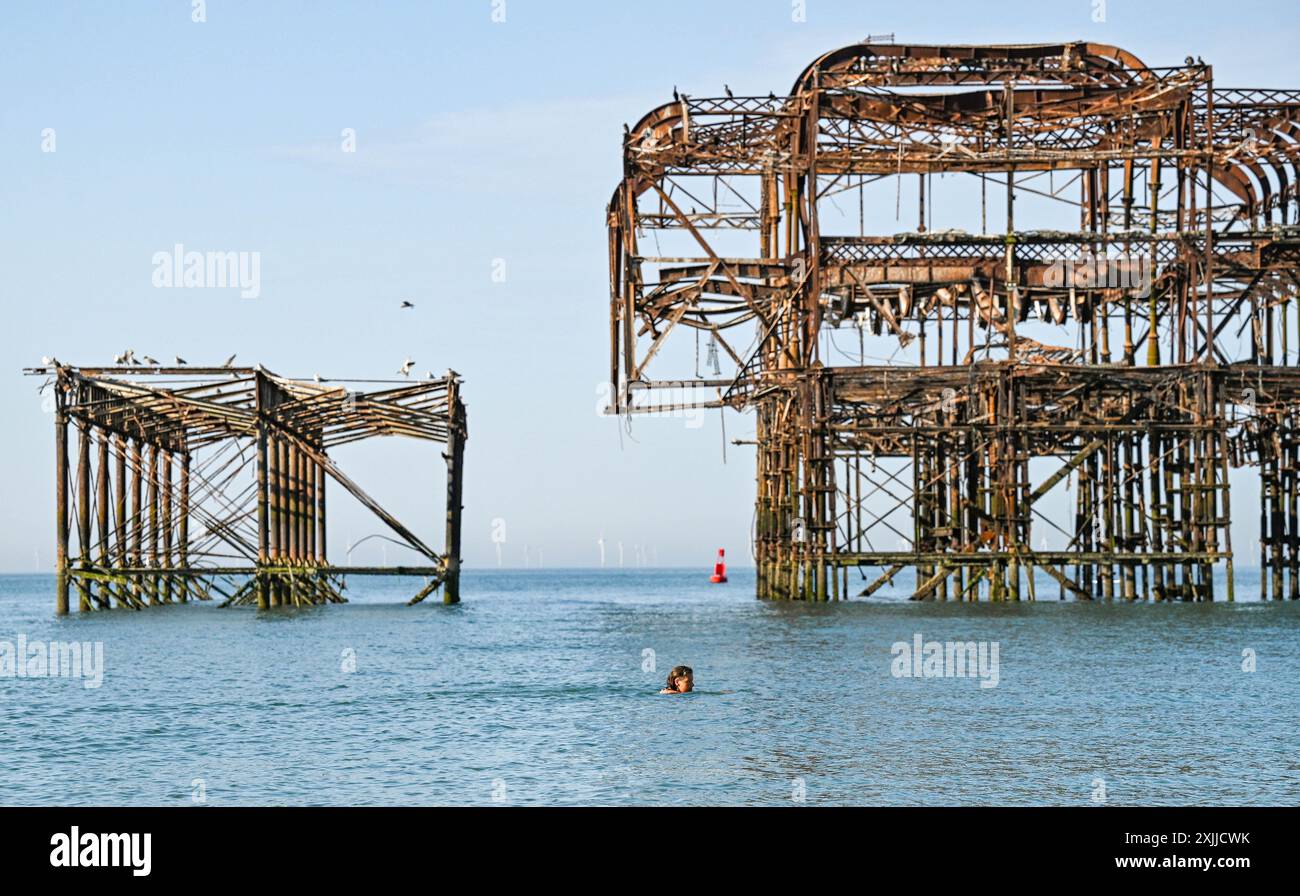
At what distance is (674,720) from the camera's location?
102 feet

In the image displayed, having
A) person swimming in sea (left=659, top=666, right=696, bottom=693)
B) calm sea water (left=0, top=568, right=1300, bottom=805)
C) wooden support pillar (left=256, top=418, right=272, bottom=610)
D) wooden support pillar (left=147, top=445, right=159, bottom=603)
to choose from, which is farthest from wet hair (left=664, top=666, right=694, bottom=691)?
wooden support pillar (left=147, top=445, right=159, bottom=603)

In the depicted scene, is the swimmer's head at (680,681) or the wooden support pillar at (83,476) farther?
the wooden support pillar at (83,476)

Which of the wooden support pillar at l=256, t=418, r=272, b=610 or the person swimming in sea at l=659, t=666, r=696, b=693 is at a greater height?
the wooden support pillar at l=256, t=418, r=272, b=610

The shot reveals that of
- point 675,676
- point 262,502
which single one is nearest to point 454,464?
point 262,502

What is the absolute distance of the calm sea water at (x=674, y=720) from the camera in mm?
24172

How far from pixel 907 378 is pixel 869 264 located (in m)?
6.21

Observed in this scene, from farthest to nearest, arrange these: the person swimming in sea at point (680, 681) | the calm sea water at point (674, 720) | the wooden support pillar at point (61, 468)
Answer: the wooden support pillar at point (61, 468) → the person swimming in sea at point (680, 681) → the calm sea water at point (674, 720)

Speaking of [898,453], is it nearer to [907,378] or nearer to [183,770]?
[907,378]

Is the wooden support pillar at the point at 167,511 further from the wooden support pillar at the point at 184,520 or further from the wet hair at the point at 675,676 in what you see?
the wet hair at the point at 675,676

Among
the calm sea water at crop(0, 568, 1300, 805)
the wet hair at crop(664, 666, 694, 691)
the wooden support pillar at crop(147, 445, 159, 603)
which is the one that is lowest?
the calm sea water at crop(0, 568, 1300, 805)

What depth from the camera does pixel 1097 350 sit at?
68750mm

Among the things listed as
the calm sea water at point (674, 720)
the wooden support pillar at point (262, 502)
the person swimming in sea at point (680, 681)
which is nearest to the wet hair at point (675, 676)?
the person swimming in sea at point (680, 681)

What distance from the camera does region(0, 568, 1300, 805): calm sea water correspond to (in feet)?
79.3

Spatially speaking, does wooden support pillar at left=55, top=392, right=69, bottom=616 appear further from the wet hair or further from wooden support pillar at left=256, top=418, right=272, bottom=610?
the wet hair
